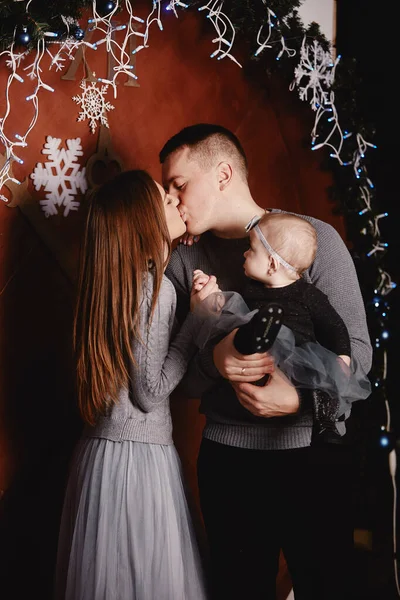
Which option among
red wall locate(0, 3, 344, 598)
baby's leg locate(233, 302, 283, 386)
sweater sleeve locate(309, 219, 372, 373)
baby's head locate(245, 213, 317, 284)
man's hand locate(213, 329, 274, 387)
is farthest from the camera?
red wall locate(0, 3, 344, 598)

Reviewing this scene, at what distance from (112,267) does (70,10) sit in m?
0.78

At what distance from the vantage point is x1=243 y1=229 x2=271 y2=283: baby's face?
69.4 inches

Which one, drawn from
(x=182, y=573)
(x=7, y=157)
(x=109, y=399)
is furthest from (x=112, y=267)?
(x=182, y=573)

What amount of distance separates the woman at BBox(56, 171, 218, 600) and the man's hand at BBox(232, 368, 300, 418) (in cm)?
22

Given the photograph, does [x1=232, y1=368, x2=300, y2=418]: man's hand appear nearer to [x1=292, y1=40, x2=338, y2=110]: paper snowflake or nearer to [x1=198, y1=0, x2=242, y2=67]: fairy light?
[x1=198, y1=0, x2=242, y2=67]: fairy light

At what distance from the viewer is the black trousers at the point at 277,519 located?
1.80 meters

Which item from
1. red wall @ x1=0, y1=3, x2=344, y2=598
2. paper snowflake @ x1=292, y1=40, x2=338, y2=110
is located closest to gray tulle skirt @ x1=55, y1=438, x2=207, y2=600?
red wall @ x1=0, y1=3, x2=344, y2=598

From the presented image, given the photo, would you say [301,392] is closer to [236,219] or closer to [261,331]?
[261,331]

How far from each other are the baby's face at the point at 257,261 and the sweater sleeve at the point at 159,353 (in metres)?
0.21

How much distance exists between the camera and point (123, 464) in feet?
5.84

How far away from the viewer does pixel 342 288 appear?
1.90 m

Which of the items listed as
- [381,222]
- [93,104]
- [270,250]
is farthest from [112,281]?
[381,222]

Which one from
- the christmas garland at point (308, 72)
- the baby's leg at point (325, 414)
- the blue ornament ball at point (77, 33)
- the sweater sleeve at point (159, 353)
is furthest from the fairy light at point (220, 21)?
the baby's leg at point (325, 414)

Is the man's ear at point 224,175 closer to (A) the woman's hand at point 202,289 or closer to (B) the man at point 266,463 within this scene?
(B) the man at point 266,463
